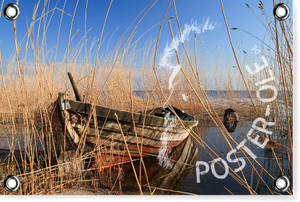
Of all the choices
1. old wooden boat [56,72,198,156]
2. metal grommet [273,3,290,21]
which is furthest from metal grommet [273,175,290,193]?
old wooden boat [56,72,198,156]

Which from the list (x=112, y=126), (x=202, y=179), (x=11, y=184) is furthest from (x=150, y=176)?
(x=11, y=184)

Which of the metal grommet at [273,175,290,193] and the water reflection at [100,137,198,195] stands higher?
the metal grommet at [273,175,290,193]

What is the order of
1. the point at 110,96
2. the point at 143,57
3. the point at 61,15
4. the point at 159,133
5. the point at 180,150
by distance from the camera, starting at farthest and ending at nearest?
1. the point at 143,57
2. the point at 110,96
3. the point at 180,150
4. the point at 159,133
5. the point at 61,15

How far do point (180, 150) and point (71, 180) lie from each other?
1.86 meters

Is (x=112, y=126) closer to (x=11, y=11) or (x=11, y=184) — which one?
(x=11, y=184)

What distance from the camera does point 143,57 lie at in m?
3.58

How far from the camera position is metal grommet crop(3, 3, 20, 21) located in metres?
0.60

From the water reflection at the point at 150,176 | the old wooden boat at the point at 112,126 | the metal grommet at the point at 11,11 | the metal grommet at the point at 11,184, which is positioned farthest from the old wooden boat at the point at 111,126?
the metal grommet at the point at 11,11

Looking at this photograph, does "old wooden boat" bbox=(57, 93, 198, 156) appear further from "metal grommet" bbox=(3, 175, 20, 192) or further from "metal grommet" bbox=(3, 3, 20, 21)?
"metal grommet" bbox=(3, 3, 20, 21)

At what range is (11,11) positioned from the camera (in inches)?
24.4

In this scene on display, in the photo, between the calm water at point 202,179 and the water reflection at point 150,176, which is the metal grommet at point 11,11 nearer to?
the water reflection at point 150,176

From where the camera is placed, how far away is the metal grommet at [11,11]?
0.60 metres
